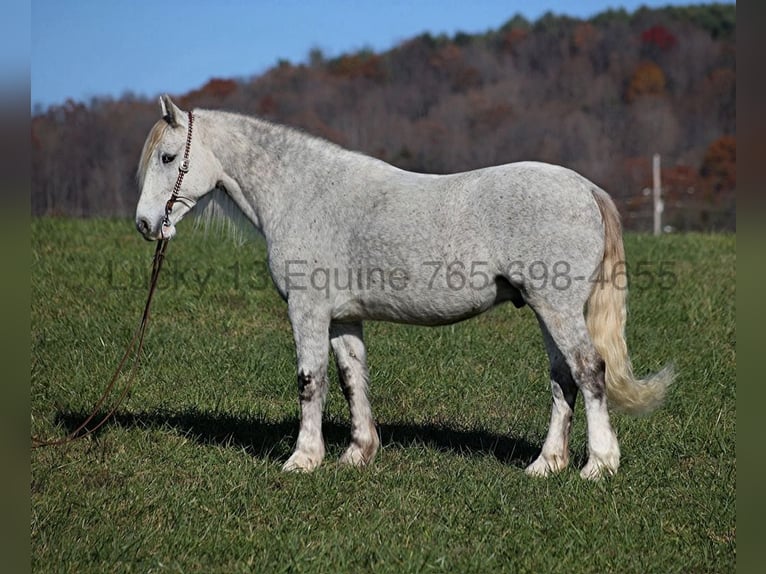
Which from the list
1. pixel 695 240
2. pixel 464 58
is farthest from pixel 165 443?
pixel 464 58

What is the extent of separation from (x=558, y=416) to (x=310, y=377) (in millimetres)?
1501

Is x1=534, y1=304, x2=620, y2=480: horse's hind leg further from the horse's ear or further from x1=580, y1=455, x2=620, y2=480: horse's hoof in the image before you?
the horse's ear

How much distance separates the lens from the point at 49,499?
4.50 m

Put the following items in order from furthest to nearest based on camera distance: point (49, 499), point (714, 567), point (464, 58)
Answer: point (464, 58), point (49, 499), point (714, 567)

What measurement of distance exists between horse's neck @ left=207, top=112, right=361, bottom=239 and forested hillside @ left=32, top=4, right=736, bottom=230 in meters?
21.3

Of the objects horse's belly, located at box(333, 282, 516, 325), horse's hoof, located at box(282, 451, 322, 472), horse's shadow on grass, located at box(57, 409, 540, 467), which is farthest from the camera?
horse's shadow on grass, located at box(57, 409, 540, 467)

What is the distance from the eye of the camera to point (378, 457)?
17.7 ft

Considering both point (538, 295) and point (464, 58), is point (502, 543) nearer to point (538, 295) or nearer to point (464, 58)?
point (538, 295)

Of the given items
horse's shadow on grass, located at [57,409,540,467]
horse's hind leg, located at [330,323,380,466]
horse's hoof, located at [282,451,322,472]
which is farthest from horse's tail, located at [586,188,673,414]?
horse's hoof, located at [282,451,322,472]

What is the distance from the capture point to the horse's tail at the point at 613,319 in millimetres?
4895

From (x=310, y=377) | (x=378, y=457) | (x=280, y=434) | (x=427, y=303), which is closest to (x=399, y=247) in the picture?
(x=427, y=303)

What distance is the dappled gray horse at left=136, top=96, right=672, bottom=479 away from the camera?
4.74 m

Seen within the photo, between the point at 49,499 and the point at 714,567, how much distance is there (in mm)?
3291

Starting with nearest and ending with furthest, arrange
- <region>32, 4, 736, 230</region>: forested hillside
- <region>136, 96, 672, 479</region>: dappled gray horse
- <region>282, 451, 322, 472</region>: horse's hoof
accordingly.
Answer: <region>136, 96, 672, 479</region>: dappled gray horse → <region>282, 451, 322, 472</region>: horse's hoof → <region>32, 4, 736, 230</region>: forested hillside
